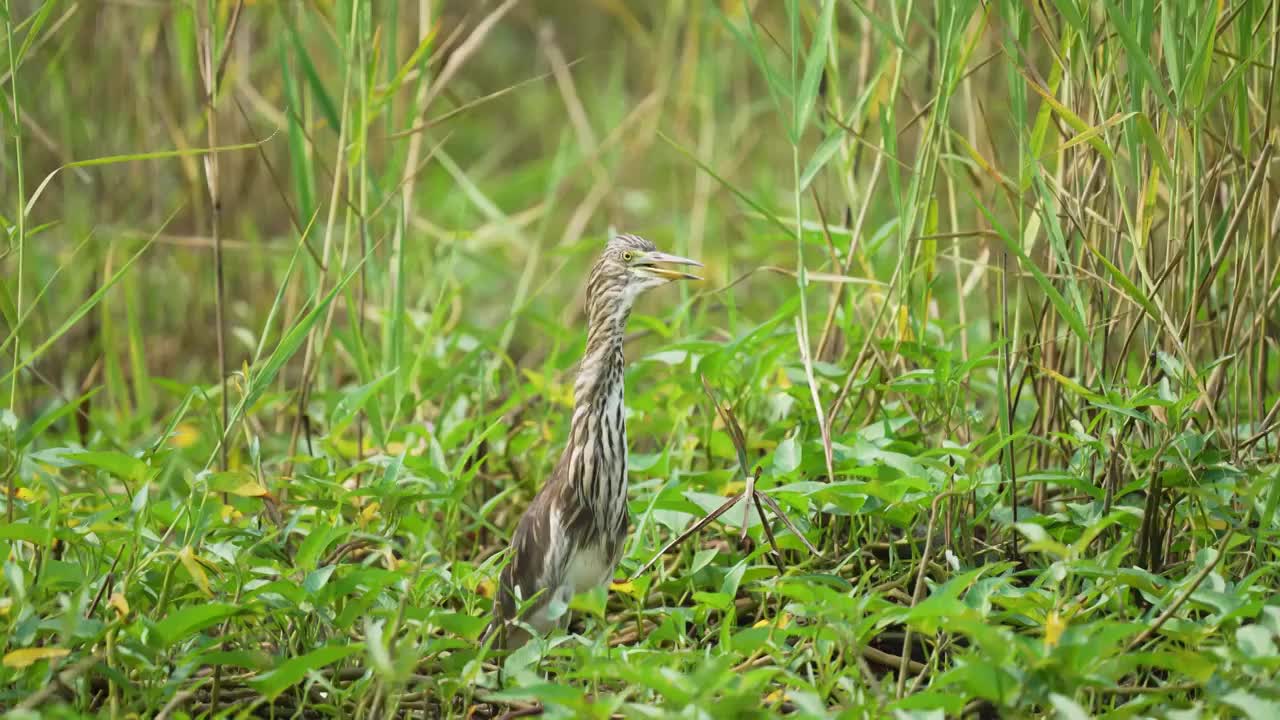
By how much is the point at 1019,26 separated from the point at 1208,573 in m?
1.07

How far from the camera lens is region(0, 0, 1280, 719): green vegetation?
204 centimetres

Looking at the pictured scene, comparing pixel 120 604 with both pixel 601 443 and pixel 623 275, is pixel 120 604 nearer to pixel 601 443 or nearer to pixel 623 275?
pixel 601 443

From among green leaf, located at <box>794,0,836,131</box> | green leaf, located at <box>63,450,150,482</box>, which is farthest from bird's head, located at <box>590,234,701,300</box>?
green leaf, located at <box>63,450,150,482</box>

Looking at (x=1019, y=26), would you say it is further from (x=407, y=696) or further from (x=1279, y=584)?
(x=407, y=696)

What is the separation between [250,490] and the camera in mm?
2369

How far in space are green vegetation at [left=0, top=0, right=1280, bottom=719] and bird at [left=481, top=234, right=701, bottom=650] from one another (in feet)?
0.28

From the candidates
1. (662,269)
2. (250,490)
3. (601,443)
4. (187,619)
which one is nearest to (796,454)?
(601,443)

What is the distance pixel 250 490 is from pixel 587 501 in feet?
2.12

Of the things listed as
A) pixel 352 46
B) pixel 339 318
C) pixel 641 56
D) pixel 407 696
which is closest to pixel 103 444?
pixel 352 46

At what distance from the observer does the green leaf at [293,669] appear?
1.92m

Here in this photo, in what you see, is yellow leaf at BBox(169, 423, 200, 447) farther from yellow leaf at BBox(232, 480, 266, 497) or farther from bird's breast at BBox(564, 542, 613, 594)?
bird's breast at BBox(564, 542, 613, 594)

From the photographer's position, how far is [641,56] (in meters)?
7.91

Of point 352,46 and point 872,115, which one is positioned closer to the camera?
point 352,46

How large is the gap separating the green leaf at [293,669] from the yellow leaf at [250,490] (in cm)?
45
